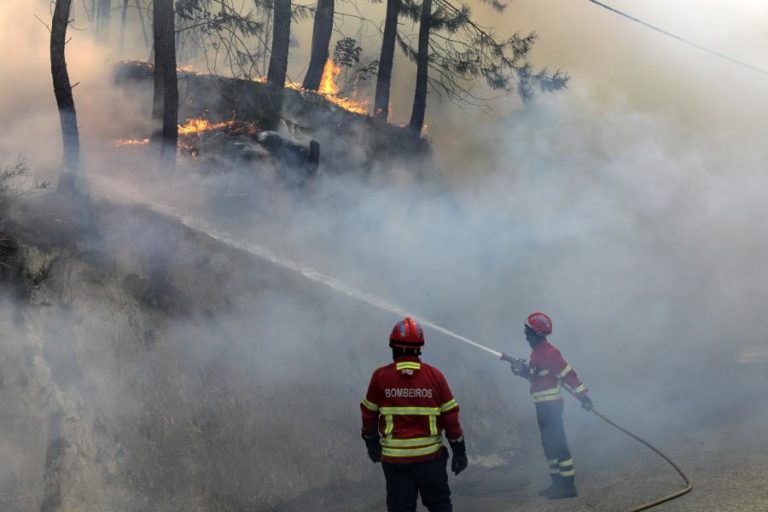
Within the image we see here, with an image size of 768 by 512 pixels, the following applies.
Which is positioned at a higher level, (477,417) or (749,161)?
(749,161)

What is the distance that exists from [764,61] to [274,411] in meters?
18.5

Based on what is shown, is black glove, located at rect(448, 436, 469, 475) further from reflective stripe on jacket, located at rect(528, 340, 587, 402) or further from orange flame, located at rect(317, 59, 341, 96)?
orange flame, located at rect(317, 59, 341, 96)

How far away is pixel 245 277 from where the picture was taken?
7.37m

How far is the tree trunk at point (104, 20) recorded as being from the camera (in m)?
30.7

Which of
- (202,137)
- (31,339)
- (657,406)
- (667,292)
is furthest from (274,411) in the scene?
(667,292)

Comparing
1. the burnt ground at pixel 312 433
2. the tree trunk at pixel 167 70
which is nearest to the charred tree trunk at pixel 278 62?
the tree trunk at pixel 167 70

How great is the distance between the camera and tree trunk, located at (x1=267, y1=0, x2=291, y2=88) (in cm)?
1512

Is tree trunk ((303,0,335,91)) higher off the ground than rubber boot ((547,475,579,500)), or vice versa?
tree trunk ((303,0,335,91))

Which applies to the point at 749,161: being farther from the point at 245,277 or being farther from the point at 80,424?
the point at 80,424

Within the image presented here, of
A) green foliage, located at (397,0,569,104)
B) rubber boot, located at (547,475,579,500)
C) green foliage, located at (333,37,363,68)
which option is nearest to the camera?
rubber boot, located at (547,475,579,500)

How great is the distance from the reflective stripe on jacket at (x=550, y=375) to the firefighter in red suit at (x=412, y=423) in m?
1.84

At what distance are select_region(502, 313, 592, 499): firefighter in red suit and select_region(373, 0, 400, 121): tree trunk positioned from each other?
40.1 feet

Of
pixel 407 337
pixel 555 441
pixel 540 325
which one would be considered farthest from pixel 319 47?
pixel 407 337

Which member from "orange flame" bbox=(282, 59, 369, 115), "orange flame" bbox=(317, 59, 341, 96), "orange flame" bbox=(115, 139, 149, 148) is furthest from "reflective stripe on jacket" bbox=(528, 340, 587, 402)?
"orange flame" bbox=(317, 59, 341, 96)
